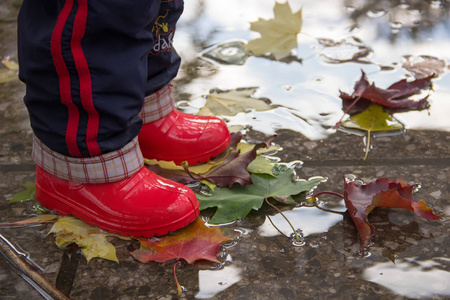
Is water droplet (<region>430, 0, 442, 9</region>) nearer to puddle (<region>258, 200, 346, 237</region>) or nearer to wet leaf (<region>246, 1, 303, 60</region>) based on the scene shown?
wet leaf (<region>246, 1, 303, 60</region>)

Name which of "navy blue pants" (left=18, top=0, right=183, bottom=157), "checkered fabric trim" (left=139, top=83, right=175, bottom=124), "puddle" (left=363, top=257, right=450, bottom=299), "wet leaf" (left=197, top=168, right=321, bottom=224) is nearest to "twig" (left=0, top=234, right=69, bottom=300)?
"navy blue pants" (left=18, top=0, right=183, bottom=157)

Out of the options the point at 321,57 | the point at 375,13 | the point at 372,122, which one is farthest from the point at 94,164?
the point at 375,13

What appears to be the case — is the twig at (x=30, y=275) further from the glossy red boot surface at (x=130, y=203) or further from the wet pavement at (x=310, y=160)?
the glossy red boot surface at (x=130, y=203)

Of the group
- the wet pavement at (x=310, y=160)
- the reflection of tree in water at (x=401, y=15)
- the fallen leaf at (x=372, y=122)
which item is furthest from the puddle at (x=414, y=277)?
the reflection of tree in water at (x=401, y=15)

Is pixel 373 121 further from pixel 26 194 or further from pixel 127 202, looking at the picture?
pixel 26 194

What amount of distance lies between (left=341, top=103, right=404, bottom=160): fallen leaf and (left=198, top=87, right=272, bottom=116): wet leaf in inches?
11.4

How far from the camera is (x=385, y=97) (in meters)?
1.96

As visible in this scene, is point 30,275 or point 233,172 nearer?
point 30,275

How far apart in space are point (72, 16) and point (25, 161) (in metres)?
0.68

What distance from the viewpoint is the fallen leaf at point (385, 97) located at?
6.43ft

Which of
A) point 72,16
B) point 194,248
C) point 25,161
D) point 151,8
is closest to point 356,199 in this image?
point 194,248

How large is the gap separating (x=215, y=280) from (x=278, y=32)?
1431 millimetres

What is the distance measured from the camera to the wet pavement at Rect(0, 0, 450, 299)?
1303mm

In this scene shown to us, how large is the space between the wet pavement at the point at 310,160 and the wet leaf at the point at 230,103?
0.12 ft
